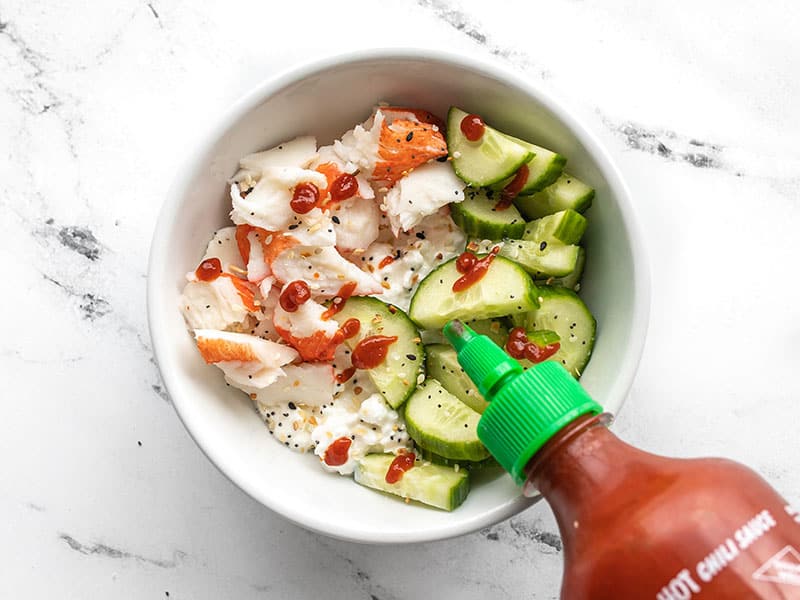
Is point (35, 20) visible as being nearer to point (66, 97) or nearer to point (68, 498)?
point (66, 97)

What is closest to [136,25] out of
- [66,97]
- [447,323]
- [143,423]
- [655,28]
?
[66,97]

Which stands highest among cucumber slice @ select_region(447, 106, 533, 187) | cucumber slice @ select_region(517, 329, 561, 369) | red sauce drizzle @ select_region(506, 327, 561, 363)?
cucumber slice @ select_region(447, 106, 533, 187)

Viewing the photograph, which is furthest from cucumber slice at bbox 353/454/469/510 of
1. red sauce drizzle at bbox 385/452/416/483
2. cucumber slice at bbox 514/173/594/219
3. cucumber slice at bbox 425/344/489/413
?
cucumber slice at bbox 514/173/594/219

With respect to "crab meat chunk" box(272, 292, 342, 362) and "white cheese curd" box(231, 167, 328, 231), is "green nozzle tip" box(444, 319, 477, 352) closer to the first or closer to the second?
"crab meat chunk" box(272, 292, 342, 362)

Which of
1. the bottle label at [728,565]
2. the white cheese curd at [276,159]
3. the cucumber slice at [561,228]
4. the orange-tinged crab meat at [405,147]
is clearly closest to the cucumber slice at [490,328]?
the cucumber slice at [561,228]

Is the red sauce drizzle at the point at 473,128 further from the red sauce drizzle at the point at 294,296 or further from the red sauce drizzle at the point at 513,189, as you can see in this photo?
the red sauce drizzle at the point at 294,296

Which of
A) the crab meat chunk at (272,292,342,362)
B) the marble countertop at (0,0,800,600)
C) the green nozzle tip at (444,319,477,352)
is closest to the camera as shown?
the green nozzle tip at (444,319,477,352)

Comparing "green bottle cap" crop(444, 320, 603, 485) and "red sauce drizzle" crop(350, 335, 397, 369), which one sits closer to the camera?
"green bottle cap" crop(444, 320, 603, 485)

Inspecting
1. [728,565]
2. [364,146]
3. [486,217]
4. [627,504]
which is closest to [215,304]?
[364,146]
